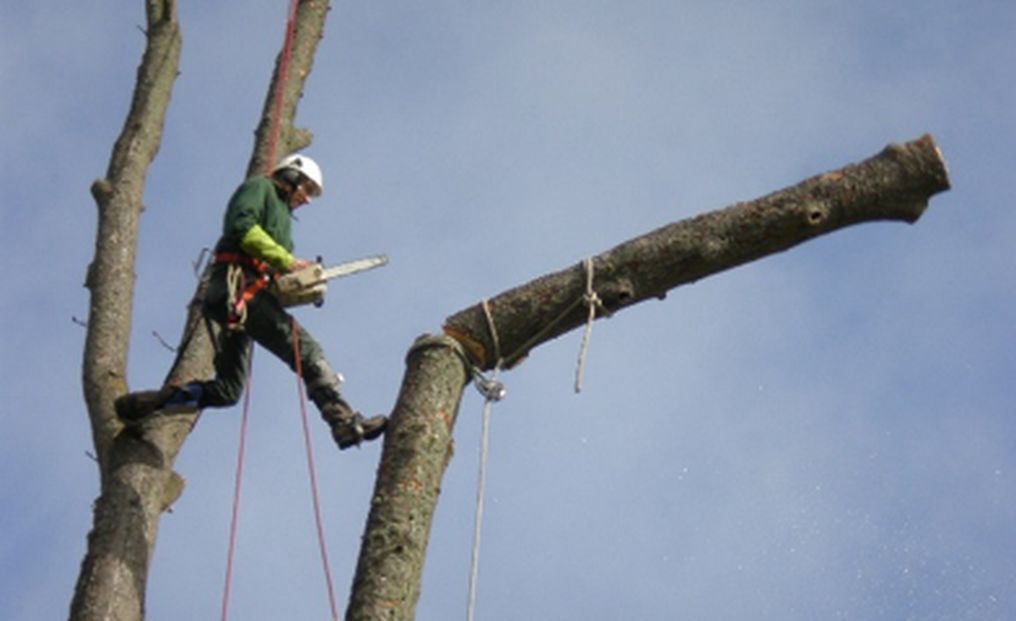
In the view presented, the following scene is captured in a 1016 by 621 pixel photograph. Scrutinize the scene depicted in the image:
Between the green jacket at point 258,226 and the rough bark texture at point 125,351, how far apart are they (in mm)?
466

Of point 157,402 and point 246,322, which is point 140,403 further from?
point 246,322

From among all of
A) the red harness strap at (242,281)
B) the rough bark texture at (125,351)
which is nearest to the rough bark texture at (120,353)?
the rough bark texture at (125,351)

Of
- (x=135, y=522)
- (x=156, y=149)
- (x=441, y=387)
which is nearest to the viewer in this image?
(x=441, y=387)

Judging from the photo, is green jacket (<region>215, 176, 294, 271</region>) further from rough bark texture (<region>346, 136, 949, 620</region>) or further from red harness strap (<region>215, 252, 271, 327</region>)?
rough bark texture (<region>346, 136, 949, 620</region>)

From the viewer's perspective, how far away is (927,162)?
5.24m

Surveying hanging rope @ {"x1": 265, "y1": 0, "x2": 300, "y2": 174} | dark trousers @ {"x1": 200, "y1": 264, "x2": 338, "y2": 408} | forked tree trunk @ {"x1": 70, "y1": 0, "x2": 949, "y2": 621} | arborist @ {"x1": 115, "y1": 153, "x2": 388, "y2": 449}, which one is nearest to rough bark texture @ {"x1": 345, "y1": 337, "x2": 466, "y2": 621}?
forked tree trunk @ {"x1": 70, "y1": 0, "x2": 949, "y2": 621}

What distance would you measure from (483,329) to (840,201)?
3.87 feet

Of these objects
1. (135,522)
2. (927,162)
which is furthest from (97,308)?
(927,162)

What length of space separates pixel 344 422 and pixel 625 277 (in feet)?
4.07

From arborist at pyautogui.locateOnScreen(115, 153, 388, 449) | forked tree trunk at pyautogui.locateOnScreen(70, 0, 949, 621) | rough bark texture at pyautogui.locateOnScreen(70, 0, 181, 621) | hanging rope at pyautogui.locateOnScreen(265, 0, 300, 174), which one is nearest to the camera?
forked tree trunk at pyautogui.locateOnScreen(70, 0, 949, 621)

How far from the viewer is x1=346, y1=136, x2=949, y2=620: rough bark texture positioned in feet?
16.5

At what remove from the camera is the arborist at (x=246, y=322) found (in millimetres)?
6098

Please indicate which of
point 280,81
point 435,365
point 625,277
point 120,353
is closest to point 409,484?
point 435,365

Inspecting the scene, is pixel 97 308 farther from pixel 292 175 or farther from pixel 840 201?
pixel 840 201
